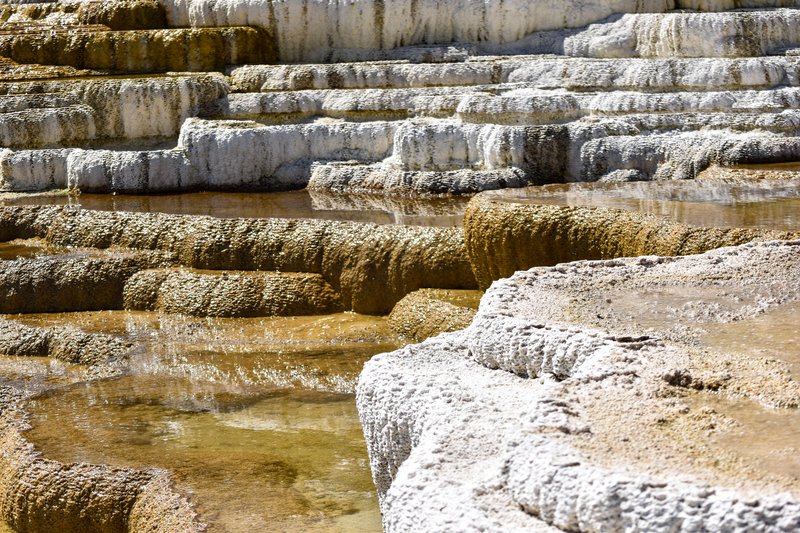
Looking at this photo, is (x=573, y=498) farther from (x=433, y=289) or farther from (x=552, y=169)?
(x=552, y=169)

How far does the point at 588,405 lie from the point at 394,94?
10.2 meters

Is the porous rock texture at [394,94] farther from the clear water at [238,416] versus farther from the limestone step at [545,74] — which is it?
the clear water at [238,416]

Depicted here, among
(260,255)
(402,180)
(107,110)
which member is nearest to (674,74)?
(402,180)

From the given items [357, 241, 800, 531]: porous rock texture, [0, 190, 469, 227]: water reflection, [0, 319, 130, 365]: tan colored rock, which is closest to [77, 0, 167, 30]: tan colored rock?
[0, 190, 469, 227]: water reflection

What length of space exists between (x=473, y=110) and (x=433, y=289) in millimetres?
4017

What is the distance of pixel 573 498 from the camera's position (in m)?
2.69

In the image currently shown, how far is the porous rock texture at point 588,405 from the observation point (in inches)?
103

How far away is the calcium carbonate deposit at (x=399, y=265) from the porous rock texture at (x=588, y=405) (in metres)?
0.01

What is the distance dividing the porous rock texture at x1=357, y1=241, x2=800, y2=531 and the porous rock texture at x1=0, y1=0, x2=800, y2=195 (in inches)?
230

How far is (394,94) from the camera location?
13039 millimetres

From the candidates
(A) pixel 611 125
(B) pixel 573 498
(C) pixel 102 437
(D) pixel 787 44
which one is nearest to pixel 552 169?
(A) pixel 611 125

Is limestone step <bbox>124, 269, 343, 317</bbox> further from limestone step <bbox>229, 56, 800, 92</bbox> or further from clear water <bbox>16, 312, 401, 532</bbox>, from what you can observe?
limestone step <bbox>229, 56, 800, 92</bbox>

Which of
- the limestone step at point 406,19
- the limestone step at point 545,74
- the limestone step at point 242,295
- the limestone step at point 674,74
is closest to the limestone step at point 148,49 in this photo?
the limestone step at point 406,19

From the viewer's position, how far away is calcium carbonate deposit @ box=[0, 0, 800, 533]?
3.12 metres
